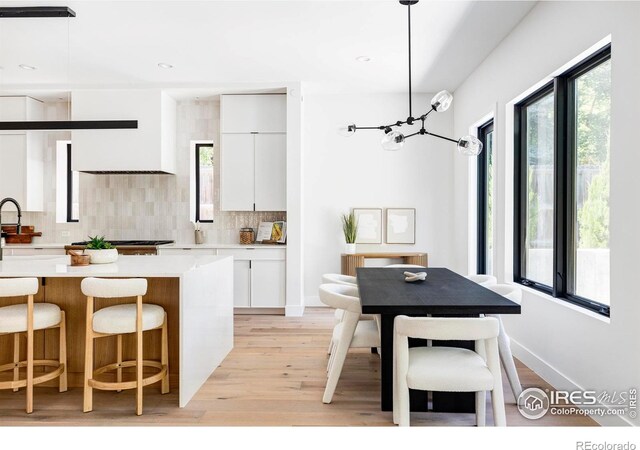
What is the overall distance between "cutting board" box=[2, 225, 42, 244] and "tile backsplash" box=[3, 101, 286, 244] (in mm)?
131

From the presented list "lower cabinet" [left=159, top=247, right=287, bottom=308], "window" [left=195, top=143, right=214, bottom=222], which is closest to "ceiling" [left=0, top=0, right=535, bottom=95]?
"window" [left=195, top=143, right=214, bottom=222]

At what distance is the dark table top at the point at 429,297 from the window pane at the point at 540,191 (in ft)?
2.63

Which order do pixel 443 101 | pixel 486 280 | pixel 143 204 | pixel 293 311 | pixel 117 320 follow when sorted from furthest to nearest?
1. pixel 143 204
2. pixel 293 311
3. pixel 486 280
4. pixel 443 101
5. pixel 117 320

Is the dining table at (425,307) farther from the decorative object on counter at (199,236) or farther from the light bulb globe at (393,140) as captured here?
the decorative object on counter at (199,236)

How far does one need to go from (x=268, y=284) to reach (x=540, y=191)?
329cm

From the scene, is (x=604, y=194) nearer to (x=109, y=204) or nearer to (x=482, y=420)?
(x=482, y=420)

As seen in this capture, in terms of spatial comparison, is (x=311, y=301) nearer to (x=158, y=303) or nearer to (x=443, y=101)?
(x=158, y=303)

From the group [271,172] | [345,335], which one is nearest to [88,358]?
[345,335]

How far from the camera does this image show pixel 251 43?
14.2 ft

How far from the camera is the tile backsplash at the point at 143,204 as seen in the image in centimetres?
604

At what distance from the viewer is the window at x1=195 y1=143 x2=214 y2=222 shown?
6184mm

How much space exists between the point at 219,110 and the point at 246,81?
804 millimetres

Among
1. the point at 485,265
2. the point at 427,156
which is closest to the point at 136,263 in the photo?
the point at 485,265

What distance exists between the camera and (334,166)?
6.16 meters
